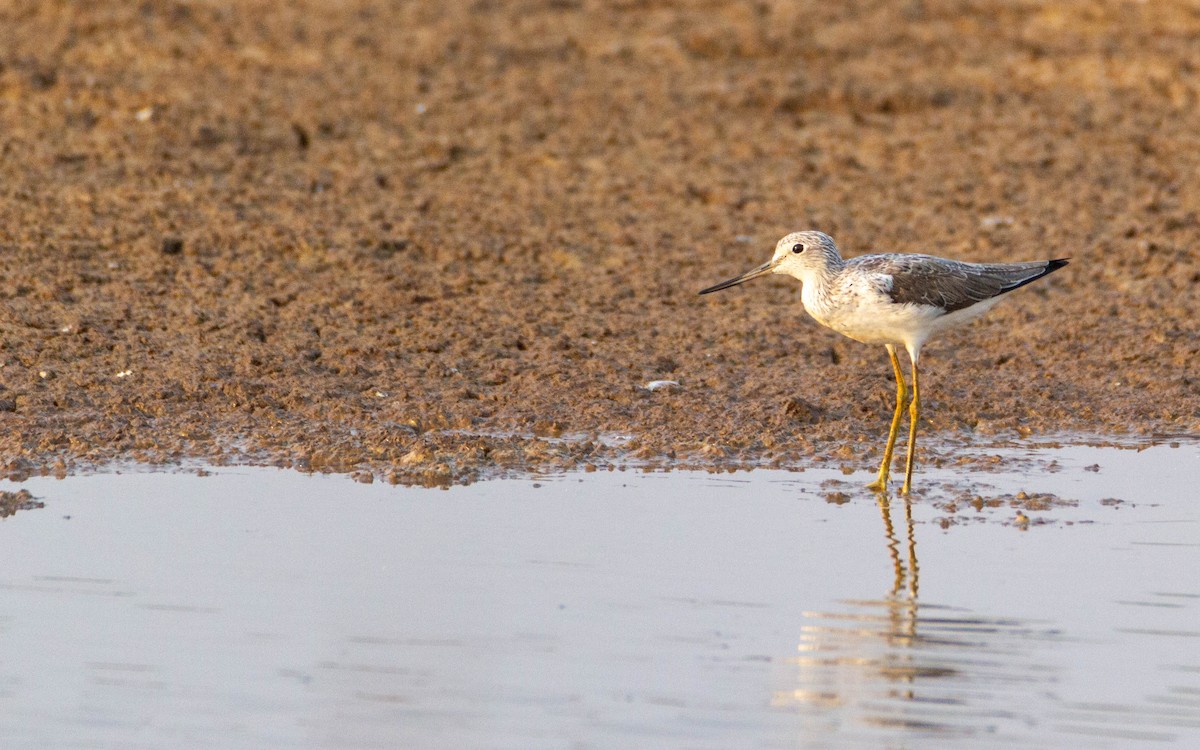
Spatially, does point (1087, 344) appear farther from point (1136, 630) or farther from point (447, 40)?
point (447, 40)

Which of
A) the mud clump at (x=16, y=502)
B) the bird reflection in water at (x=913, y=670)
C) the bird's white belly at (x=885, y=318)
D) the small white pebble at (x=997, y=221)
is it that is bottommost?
the bird reflection in water at (x=913, y=670)

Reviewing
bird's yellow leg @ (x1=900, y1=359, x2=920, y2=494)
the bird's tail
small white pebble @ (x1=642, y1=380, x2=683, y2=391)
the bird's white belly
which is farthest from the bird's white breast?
small white pebble @ (x1=642, y1=380, x2=683, y2=391)

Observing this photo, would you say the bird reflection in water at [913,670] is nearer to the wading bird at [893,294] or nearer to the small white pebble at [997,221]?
the wading bird at [893,294]

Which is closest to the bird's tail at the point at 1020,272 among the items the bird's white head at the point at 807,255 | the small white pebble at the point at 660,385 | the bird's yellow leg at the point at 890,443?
the bird's yellow leg at the point at 890,443

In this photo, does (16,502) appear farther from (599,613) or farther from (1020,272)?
(1020,272)

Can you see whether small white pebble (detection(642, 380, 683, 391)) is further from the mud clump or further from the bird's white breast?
the mud clump

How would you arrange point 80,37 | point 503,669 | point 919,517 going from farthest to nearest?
point 80,37 < point 919,517 < point 503,669

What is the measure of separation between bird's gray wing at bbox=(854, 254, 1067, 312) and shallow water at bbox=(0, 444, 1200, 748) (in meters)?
0.88

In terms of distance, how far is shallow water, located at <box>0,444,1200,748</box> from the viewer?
5055 millimetres

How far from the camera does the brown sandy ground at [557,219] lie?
336 inches

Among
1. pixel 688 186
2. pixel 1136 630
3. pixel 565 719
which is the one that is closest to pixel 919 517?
pixel 1136 630

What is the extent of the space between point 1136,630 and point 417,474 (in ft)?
10.2

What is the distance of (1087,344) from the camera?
9.73 meters

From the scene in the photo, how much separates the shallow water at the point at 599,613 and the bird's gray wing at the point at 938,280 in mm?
881
